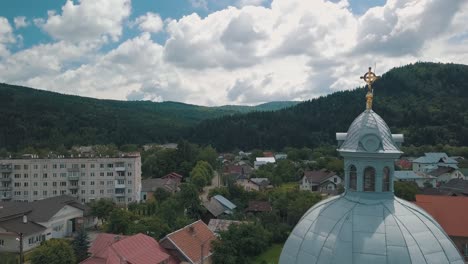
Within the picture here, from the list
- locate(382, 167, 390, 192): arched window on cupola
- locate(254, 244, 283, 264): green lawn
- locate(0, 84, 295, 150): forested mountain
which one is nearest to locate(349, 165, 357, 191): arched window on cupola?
locate(382, 167, 390, 192): arched window on cupola

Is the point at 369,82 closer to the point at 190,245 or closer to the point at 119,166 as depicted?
the point at 190,245

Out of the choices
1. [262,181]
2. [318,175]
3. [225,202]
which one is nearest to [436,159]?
[318,175]

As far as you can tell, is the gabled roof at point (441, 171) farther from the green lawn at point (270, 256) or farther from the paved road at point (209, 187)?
the green lawn at point (270, 256)

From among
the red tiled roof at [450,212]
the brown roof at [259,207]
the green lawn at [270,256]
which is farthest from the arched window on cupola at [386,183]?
the brown roof at [259,207]

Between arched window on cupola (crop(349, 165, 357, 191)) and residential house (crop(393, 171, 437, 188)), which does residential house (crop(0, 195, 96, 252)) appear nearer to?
arched window on cupola (crop(349, 165, 357, 191))

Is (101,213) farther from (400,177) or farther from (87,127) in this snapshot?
(87,127)

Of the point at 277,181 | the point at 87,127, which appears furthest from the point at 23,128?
the point at 277,181
